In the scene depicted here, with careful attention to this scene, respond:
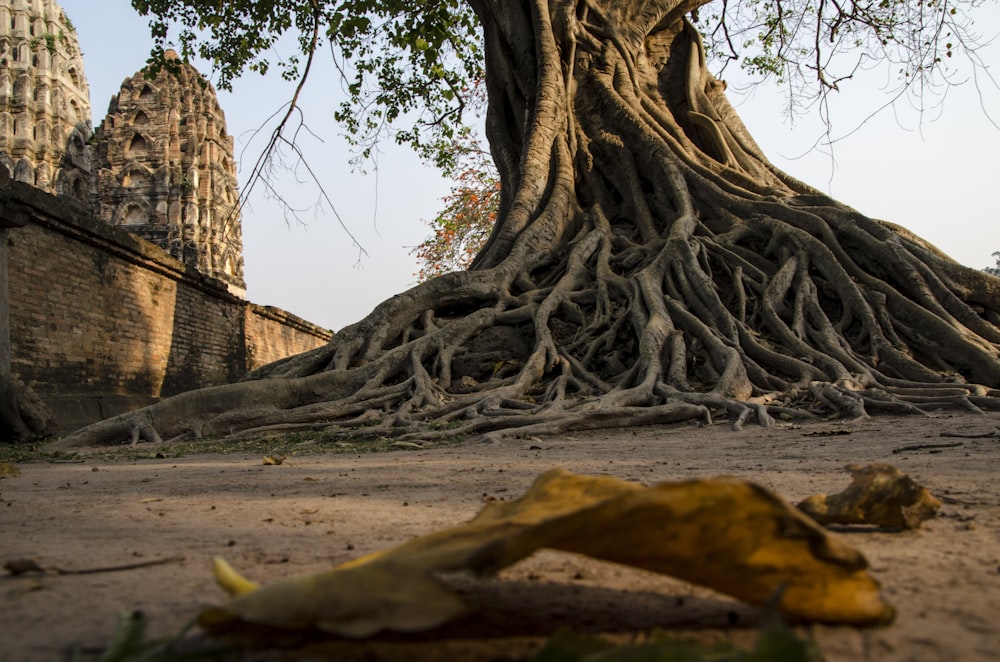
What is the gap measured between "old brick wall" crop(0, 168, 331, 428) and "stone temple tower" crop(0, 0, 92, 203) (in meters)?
15.3

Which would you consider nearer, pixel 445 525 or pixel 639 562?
pixel 639 562

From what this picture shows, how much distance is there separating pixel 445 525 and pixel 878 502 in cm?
89

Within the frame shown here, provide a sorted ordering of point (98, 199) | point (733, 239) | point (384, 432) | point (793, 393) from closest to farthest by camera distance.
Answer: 1. point (384, 432)
2. point (793, 393)
3. point (733, 239)
4. point (98, 199)

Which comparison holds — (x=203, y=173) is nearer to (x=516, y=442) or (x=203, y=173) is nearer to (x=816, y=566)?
(x=516, y=442)

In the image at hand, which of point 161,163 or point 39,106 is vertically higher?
point 39,106

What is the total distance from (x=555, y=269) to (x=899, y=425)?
354 centimetres

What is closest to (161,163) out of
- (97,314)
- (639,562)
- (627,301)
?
(97,314)

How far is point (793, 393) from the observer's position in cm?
448

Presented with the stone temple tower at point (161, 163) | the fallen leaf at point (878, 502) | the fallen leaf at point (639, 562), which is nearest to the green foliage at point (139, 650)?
the fallen leaf at point (639, 562)

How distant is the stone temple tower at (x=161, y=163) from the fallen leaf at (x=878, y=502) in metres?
23.0

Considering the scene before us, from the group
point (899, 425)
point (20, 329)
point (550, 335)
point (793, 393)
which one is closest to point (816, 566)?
point (899, 425)

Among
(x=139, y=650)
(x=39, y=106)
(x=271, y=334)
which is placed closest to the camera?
(x=139, y=650)

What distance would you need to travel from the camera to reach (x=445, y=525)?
62.6 inches

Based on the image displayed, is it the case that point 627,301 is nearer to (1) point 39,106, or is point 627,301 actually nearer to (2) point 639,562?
(2) point 639,562
